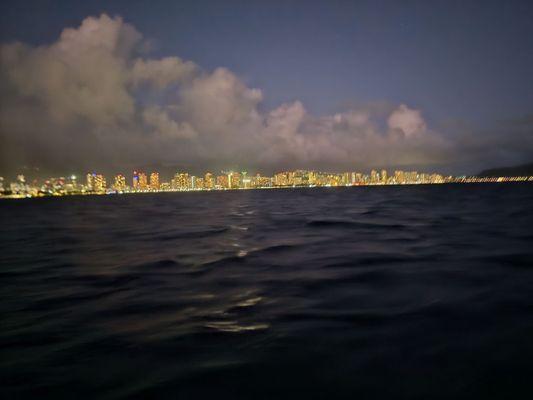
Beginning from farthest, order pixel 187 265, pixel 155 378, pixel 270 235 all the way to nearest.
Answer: pixel 270 235
pixel 187 265
pixel 155 378

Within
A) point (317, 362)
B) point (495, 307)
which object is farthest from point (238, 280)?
point (495, 307)

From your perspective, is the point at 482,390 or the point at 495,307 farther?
the point at 495,307

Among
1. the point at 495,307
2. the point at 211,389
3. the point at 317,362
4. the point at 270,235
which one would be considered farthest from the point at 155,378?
the point at 270,235

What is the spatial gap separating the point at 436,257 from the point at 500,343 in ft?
25.4

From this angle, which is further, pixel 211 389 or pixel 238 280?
pixel 238 280

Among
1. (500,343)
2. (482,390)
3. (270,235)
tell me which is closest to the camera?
(482,390)

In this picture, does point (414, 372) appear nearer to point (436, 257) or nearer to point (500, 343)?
point (500, 343)

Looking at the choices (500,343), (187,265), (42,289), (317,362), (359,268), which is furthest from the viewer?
(187,265)

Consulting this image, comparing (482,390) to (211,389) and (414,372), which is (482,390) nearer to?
(414,372)

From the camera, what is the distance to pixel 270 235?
21.8 m

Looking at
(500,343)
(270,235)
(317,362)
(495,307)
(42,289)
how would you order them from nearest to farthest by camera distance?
(317,362) < (500,343) < (495,307) < (42,289) < (270,235)

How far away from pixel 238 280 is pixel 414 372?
6410 millimetres

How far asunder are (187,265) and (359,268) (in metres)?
6.52

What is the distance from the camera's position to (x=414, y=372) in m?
5.04
